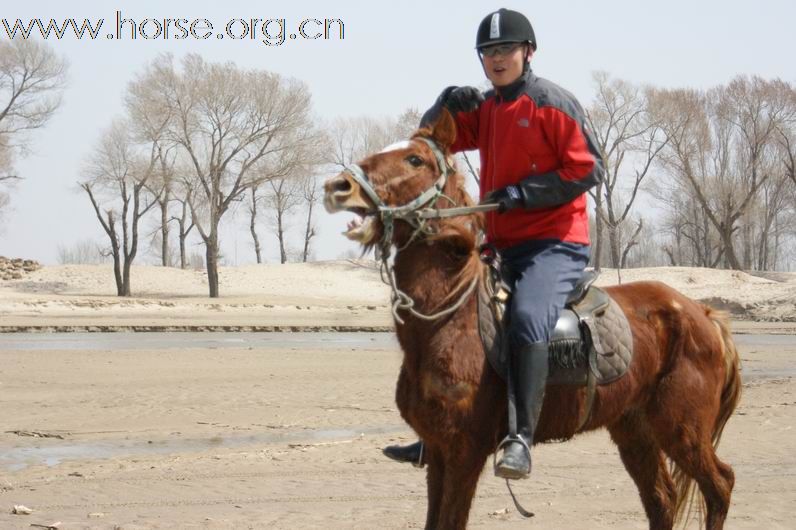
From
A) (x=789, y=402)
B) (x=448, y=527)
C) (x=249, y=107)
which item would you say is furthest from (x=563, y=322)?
(x=249, y=107)

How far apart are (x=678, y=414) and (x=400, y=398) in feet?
5.47

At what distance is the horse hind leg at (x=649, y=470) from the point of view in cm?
584

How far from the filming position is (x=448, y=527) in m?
4.67

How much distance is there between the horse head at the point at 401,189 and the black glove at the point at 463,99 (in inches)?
14.1

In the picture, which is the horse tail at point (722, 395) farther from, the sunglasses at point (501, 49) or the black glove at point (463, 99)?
the sunglasses at point (501, 49)

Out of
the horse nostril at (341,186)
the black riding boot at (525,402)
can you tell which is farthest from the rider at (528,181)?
the horse nostril at (341,186)

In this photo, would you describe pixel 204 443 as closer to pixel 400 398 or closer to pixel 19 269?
pixel 400 398

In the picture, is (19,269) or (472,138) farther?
(19,269)

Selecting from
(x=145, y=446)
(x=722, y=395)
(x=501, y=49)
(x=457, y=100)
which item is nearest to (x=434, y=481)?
(x=457, y=100)

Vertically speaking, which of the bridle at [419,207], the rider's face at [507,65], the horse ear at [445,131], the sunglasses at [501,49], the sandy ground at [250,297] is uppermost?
the sunglasses at [501,49]

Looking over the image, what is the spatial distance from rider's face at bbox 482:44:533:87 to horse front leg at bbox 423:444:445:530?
1856 mm

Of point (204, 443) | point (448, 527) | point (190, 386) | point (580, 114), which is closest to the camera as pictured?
point (448, 527)

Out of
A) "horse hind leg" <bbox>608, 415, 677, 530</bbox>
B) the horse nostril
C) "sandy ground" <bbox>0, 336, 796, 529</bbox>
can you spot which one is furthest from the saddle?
"sandy ground" <bbox>0, 336, 796, 529</bbox>

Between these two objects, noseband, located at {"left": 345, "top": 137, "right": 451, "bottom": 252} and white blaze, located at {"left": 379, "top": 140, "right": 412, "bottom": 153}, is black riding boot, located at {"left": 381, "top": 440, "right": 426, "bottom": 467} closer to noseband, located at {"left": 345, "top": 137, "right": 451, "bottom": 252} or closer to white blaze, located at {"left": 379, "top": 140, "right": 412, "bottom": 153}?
noseband, located at {"left": 345, "top": 137, "right": 451, "bottom": 252}
